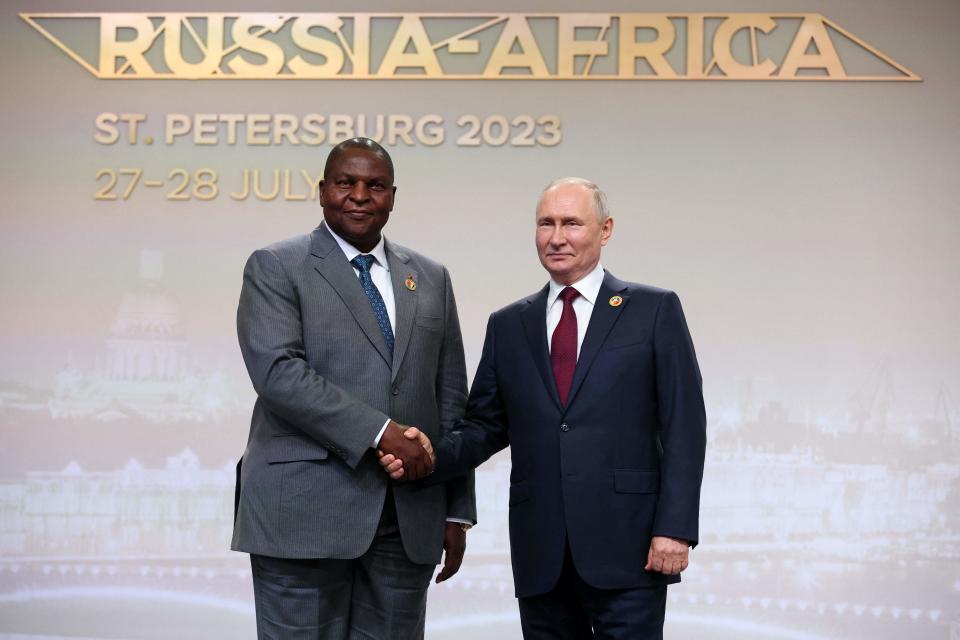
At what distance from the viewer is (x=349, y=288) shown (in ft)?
8.00

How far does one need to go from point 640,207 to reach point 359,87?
1.24 metres

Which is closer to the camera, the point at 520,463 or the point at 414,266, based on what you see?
the point at 520,463

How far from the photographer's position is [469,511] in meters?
2.62

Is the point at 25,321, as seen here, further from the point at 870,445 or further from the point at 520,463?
the point at 870,445

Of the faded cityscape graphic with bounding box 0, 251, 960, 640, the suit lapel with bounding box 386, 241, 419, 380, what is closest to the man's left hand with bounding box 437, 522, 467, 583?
the suit lapel with bounding box 386, 241, 419, 380

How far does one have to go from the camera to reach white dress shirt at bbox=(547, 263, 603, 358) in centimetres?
245

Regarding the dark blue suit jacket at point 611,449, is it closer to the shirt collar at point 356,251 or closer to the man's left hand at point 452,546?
the man's left hand at point 452,546

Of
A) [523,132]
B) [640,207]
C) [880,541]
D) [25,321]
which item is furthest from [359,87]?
[880,541]

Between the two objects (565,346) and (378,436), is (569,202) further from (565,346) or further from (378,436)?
(378,436)

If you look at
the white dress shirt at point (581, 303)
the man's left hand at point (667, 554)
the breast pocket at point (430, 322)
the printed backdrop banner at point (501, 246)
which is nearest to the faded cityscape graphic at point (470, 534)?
the printed backdrop banner at point (501, 246)

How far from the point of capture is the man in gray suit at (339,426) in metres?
2.34

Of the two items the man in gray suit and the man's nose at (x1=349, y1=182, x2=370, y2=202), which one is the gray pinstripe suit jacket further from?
the man's nose at (x1=349, y1=182, x2=370, y2=202)

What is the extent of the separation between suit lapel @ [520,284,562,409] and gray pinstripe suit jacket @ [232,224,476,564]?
242 millimetres

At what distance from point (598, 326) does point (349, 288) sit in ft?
1.85
